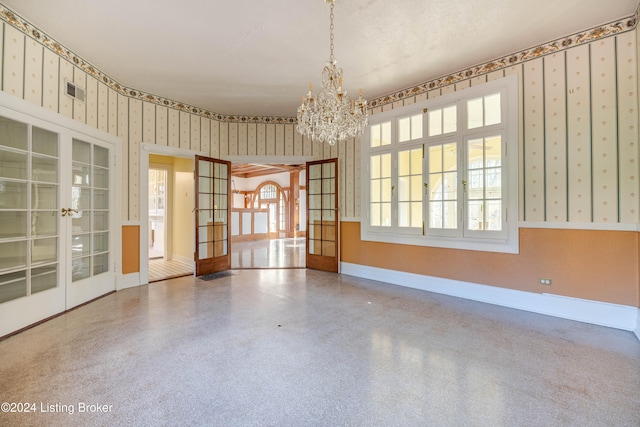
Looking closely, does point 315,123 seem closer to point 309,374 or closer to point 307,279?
point 309,374

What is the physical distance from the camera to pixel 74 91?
11.6ft

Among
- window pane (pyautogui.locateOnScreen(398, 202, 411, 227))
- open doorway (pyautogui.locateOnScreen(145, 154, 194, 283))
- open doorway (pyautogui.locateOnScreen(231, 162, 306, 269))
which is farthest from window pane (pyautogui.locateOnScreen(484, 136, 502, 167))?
open doorway (pyautogui.locateOnScreen(231, 162, 306, 269))

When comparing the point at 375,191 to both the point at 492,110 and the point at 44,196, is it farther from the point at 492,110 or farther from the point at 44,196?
the point at 44,196

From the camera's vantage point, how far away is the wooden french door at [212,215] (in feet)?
17.4

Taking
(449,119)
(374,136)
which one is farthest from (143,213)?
(449,119)

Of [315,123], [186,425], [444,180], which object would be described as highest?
[315,123]

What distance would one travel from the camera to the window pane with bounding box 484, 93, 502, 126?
148 inches

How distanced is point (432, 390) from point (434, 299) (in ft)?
7.16

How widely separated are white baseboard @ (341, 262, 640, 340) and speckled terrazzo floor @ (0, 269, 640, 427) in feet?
0.52

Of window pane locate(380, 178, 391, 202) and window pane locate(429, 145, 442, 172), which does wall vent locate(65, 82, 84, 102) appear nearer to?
window pane locate(380, 178, 391, 202)

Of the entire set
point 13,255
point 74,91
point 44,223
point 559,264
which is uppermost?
point 74,91

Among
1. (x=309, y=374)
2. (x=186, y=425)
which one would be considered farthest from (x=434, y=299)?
(x=186, y=425)

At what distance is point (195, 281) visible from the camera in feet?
16.2

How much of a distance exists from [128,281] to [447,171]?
5232mm
